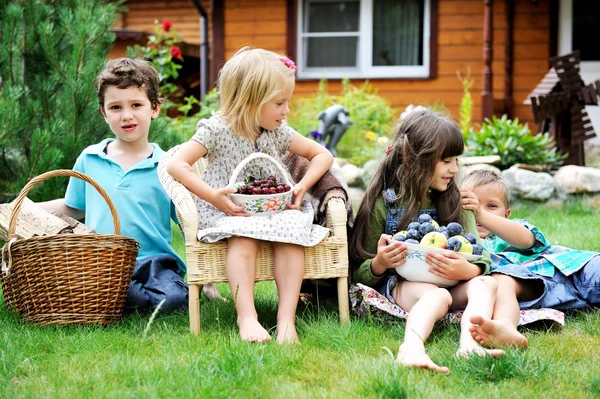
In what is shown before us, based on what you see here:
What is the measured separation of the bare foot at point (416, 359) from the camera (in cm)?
233

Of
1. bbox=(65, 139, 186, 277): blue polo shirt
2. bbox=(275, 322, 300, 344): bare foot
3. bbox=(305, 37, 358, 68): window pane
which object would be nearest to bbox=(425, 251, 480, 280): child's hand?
bbox=(275, 322, 300, 344): bare foot

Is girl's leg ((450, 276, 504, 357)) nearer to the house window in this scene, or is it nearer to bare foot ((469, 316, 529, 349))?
bare foot ((469, 316, 529, 349))

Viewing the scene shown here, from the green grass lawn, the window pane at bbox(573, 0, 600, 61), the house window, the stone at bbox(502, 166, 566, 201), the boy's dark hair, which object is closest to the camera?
the green grass lawn

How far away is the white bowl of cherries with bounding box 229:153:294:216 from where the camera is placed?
2863mm

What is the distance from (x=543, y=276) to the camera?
315cm

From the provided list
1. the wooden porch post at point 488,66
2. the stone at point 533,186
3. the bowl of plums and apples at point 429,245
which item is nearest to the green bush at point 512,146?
the stone at point 533,186

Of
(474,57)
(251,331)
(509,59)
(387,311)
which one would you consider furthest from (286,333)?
(474,57)

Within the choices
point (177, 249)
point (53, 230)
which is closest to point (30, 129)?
point (177, 249)

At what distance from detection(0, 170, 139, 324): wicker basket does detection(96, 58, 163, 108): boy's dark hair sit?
1.77ft

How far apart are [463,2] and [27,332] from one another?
772cm

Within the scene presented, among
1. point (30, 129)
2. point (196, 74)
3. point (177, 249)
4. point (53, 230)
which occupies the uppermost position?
point (196, 74)

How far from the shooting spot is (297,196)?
3033 mm

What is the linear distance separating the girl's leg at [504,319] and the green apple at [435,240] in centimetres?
31

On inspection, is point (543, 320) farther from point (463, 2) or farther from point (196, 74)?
point (196, 74)
